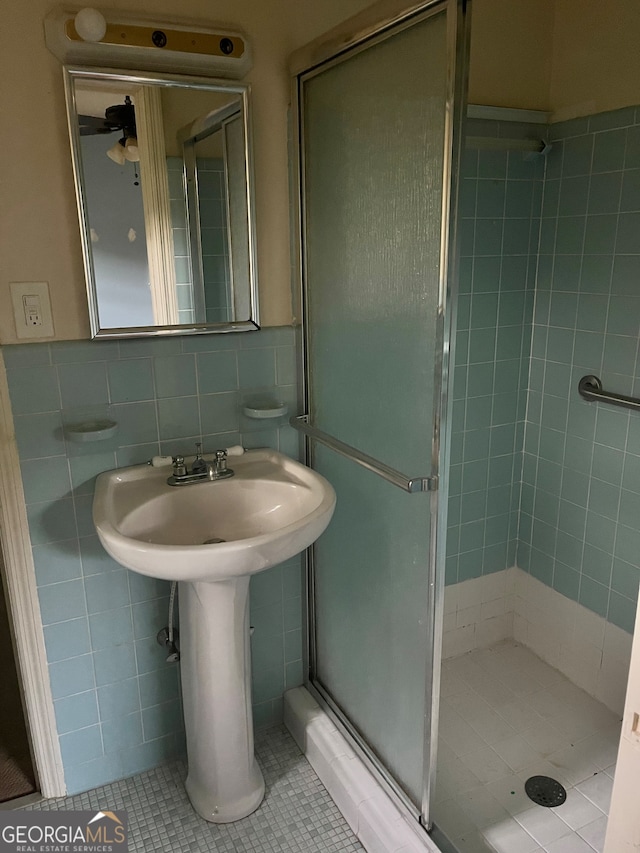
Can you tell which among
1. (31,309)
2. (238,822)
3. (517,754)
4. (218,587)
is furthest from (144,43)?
(517,754)

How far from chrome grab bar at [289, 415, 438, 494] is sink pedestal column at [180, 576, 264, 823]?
1.31 ft

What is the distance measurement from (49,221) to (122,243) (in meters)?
0.16

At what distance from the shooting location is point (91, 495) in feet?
5.50

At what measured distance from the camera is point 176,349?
1710 millimetres

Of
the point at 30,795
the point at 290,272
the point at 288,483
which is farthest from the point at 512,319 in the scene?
the point at 30,795

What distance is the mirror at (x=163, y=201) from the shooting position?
4.98 ft

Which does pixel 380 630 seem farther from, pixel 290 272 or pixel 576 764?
pixel 290 272

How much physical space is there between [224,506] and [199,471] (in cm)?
11

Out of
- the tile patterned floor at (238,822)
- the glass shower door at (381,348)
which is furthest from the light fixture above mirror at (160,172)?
the tile patterned floor at (238,822)

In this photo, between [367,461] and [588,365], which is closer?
[367,461]

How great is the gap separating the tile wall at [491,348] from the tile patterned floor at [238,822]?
0.87 m

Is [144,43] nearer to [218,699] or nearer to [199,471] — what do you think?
[199,471]

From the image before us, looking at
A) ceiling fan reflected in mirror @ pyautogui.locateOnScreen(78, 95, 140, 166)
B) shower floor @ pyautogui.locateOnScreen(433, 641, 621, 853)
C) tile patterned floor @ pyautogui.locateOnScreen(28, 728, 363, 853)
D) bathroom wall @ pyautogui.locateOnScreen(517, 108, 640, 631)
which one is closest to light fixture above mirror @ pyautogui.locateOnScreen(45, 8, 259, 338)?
ceiling fan reflected in mirror @ pyautogui.locateOnScreen(78, 95, 140, 166)

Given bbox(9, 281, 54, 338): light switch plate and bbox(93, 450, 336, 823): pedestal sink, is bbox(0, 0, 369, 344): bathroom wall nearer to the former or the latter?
bbox(9, 281, 54, 338): light switch plate
